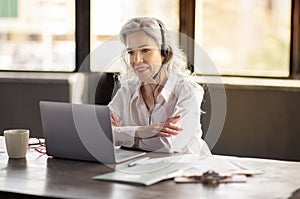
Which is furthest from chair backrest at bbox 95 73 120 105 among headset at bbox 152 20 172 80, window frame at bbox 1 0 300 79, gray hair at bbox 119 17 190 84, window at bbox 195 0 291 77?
headset at bbox 152 20 172 80

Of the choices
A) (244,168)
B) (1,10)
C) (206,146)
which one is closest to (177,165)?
→ (244,168)

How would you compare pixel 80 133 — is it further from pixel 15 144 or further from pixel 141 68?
pixel 141 68

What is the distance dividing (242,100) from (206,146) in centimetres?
168

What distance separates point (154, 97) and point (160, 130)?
305 millimetres

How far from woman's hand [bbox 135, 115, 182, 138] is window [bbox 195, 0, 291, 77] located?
6.65ft

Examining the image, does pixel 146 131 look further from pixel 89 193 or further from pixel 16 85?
pixel 16 85

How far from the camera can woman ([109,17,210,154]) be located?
251 centimetres

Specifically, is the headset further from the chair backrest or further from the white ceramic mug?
the chair backrest

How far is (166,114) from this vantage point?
2.68m

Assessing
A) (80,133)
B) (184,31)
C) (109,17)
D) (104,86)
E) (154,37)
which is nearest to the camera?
(80,133)

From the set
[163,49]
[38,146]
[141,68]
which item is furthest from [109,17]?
[38,146]

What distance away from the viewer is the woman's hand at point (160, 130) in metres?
2.46

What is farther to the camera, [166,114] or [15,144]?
[166,114]

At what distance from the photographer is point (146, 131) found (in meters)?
2.49
